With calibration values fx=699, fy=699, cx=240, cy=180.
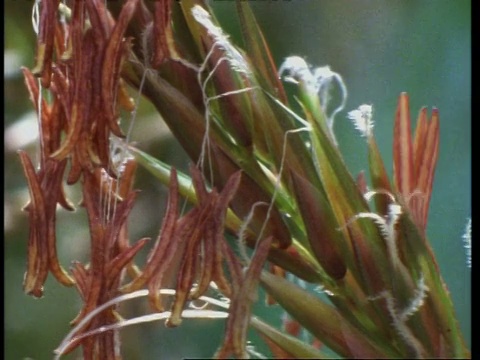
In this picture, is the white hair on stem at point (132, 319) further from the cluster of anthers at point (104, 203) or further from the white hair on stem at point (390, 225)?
the white hair on stem at point (390, 225)

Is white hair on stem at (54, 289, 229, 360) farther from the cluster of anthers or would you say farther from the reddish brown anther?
the reddish brown anther

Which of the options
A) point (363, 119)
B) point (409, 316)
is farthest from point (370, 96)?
point (409, 316)

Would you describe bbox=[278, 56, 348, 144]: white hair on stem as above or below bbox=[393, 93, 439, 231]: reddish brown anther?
above

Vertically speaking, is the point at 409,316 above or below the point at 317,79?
below

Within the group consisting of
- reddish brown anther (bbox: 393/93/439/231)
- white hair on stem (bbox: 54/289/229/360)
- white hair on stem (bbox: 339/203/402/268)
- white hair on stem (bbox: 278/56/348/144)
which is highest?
white hair on stem (bbox: 278/56/348/144)

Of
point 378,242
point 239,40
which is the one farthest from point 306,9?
point 378,242

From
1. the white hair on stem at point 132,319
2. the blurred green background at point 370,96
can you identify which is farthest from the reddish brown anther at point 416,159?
the white hair on stem at point 132,319

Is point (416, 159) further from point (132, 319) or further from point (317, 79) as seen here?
point (132, 319)

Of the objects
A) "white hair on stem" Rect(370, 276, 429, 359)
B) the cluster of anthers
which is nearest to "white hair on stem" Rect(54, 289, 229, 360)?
the cluster of anthers
